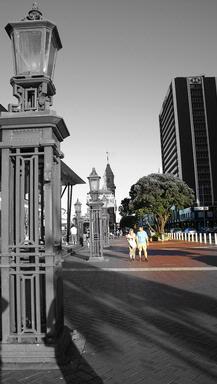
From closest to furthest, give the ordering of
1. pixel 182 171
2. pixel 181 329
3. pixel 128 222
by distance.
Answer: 1. pixel 181 329
2. pixel 128 222
3. pixel 182 171

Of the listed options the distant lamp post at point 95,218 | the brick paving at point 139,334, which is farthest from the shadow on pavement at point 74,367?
the distant lamp post at point 95,218

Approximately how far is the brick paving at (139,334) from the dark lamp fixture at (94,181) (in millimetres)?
7437

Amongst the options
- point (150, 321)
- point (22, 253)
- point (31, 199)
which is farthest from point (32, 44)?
point (150, 321)

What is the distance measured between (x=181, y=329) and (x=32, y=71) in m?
4.12

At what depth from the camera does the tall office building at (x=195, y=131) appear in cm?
11162

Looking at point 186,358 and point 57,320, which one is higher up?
point 57,320

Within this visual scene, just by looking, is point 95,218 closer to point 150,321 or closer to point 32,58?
point 150,321

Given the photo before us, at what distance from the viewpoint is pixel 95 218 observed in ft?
51.7

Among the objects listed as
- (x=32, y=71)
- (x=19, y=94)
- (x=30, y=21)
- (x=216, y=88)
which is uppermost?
(x=216, y=88)

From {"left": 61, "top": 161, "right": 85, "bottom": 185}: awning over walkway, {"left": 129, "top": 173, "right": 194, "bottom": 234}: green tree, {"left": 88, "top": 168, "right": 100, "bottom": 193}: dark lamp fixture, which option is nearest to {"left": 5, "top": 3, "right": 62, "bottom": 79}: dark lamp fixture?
{"left": 88, "top": 168, "right": 100, "bottom": 193}: dark lamp fixture

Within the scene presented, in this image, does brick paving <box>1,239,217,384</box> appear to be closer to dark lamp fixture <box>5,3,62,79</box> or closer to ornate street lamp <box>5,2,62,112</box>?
ornate street lamp <box>5,2,62,112</box>

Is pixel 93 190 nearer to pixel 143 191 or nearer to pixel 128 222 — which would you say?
pixel 143 191

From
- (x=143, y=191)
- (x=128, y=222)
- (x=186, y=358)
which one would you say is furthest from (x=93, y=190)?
(x=128, y=222)

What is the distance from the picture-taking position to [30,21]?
154 inches
